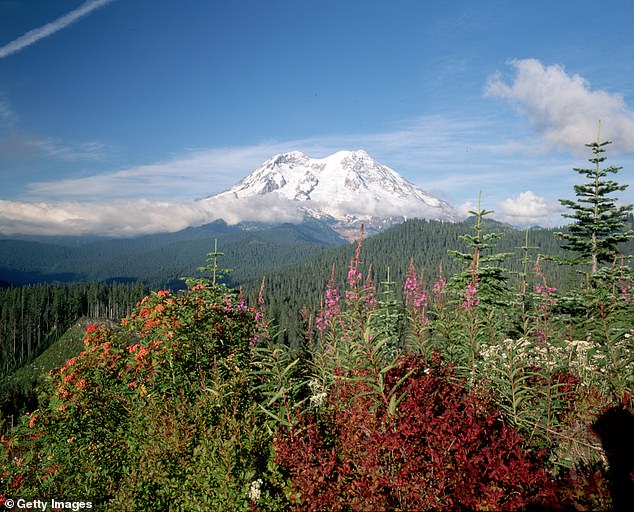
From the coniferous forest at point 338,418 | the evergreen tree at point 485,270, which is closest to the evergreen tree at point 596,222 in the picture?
the evergreen tree at point 485,270

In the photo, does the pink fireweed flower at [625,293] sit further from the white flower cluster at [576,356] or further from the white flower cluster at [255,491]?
the white flower cluster at [255,491]

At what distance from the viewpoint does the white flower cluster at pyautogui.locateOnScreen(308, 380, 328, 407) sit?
4824mm

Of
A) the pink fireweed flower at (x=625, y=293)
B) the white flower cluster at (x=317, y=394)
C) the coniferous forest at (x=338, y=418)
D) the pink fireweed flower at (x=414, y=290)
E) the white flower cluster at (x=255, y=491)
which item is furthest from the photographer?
the pink fireweed flower at (x=414, y=290)

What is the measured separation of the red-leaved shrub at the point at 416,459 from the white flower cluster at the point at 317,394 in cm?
78

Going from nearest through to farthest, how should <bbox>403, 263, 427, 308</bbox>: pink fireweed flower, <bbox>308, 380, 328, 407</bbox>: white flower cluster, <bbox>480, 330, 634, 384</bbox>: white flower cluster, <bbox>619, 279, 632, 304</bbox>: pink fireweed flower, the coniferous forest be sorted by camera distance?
the coniferous forest < <bbox>308, 380, 328, 407</bbox>: white flower cluster < <bbox>480, 330, 634, 384</bbox>: white flower cluster < <bbox>619, 279, 632, 304</bbox>: pink fireweed flower < <bbox>403, 263, 427, 308</bbox>: pink fireweed flower

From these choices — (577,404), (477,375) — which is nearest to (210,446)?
(477,375)

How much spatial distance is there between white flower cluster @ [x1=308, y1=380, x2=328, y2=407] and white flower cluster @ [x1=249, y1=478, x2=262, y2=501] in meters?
1.29

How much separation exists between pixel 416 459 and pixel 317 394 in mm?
2334

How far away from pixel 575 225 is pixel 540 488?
50.8 feet

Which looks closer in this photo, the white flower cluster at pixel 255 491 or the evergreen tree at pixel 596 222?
the white flower cluster at pixel 255 491

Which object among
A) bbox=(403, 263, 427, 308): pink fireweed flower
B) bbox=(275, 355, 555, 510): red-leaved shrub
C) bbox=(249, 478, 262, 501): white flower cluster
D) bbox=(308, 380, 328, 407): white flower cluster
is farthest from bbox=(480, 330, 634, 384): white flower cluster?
bbox=(249, 478, 262, 501): white flower cluster

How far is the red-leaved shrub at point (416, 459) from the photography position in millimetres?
2836

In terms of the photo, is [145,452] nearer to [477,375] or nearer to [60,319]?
[477,375]

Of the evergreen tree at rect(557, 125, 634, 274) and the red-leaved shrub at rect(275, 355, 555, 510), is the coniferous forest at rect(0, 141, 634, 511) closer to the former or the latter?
the red-leaved shrub at rect(275, 355, 555, 510)
